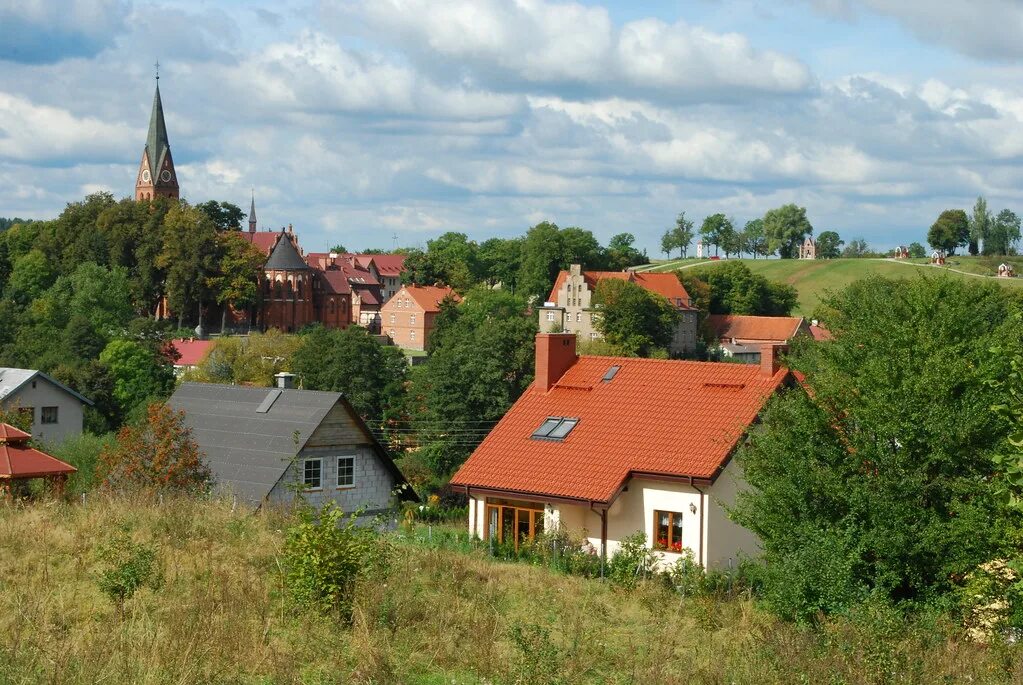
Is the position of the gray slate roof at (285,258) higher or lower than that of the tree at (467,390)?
higher

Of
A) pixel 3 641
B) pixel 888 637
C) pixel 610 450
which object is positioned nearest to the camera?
pixel 3 641

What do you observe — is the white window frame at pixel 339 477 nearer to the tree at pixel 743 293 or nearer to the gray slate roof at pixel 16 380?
the gray slate roof at pixel 16 380

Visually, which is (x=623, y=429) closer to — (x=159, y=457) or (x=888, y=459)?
(x=888, y=459)

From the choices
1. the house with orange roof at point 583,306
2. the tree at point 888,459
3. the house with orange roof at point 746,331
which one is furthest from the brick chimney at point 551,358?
the house with orange roof at point 746,331

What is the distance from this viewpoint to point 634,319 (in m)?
97.2

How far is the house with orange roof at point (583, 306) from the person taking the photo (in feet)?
360

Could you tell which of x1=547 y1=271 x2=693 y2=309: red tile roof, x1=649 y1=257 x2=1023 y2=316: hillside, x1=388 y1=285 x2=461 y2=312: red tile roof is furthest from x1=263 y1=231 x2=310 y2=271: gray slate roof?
x1=649 y1=257 x2=1023 y2=316: hillside

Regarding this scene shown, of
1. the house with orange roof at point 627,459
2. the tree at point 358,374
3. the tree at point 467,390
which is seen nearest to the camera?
the house with orange roof at point 627,459

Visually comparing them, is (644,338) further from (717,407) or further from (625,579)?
(625,579)

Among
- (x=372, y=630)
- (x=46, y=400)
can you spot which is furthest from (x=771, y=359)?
(x=46, y=400)

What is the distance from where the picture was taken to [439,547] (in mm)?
14781

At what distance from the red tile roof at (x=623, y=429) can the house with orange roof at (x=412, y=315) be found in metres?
95.6

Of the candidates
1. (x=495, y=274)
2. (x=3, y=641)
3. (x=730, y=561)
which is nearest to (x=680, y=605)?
(x=3, y=641)

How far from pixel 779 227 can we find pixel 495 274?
140 ft
